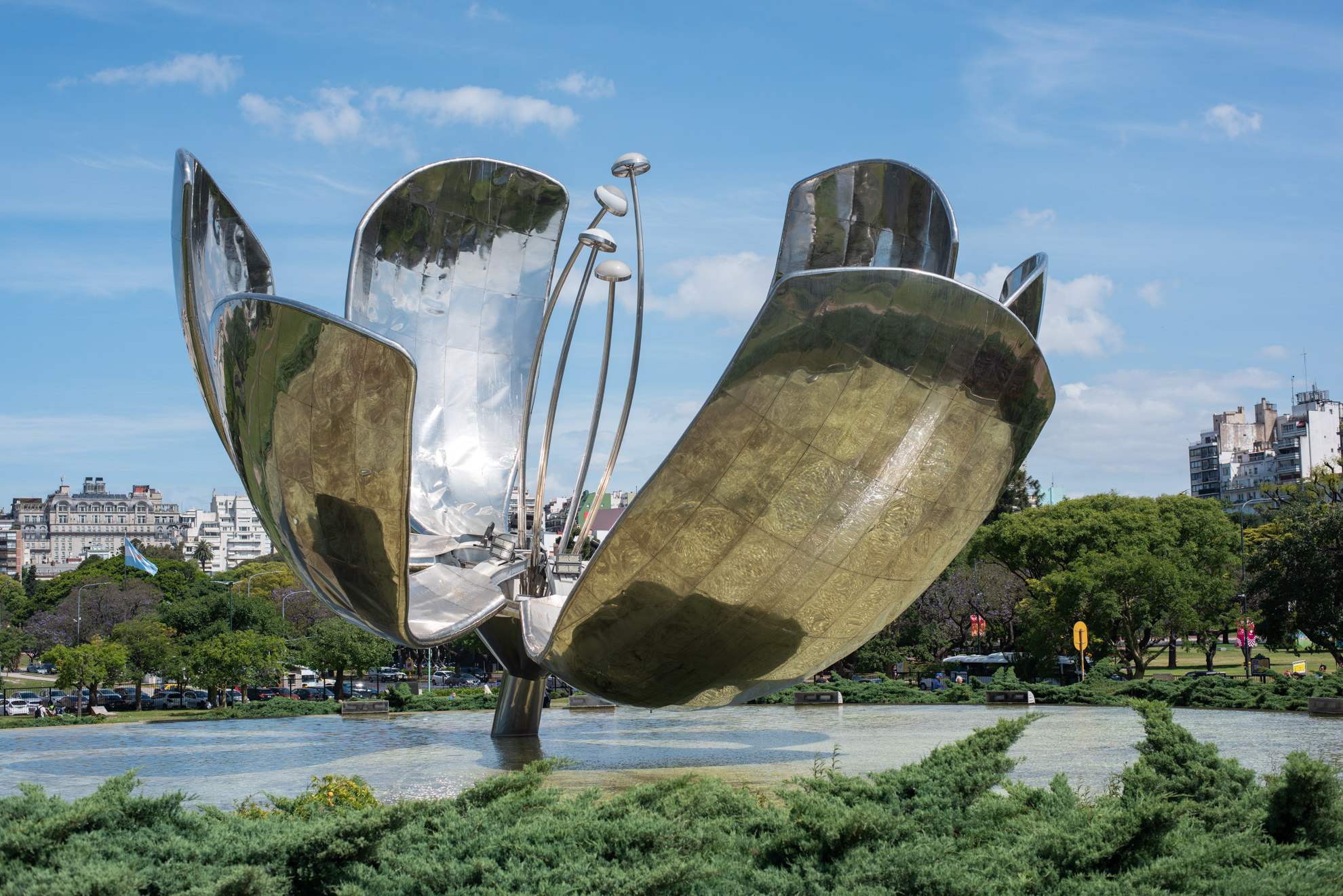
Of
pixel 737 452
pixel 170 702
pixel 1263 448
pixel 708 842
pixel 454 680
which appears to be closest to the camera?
pixel 708 842

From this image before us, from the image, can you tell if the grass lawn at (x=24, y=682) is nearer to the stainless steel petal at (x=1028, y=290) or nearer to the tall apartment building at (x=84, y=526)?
the stainless steel petal at (x=1028, y=290)

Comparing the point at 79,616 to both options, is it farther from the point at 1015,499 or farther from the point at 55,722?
the point at 1015,499

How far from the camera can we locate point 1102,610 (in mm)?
37375

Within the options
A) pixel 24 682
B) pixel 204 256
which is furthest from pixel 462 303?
pixel 24 682

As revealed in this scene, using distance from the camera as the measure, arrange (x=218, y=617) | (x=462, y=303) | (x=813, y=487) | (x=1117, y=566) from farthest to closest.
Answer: (x=218, y=617) → (x=1117, y=566) → (x=462, y=303) → (x=813, y=487)

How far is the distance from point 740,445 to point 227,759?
1009 centimetres

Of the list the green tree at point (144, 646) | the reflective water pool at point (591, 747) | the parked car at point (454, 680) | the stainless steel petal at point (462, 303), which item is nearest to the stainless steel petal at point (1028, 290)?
the reflective water pool at point (591, 747)

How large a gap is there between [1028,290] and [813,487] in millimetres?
4461

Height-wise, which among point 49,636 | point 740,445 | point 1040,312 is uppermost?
point 1040,312

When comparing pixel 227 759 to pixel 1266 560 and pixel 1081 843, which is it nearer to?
pixel 1081 843

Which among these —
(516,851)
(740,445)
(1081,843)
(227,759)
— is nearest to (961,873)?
(1081,843)

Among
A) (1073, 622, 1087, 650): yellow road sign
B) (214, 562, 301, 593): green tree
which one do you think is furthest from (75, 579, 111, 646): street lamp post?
(1073, 622, 1087, 650): yellow road sign

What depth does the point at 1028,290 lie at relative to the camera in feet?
42.3

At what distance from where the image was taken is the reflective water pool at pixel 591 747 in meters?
13.4
